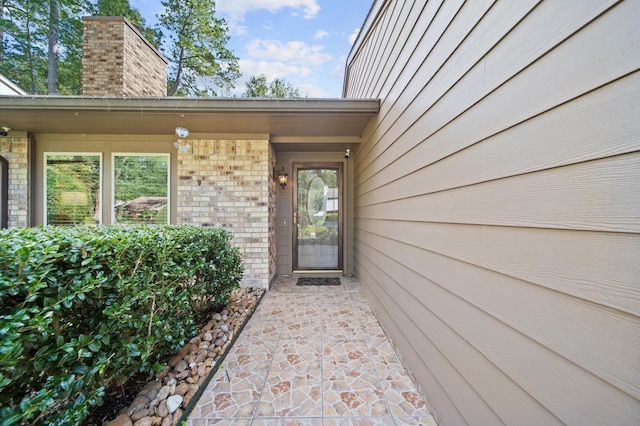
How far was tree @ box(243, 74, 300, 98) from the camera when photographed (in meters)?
12.9

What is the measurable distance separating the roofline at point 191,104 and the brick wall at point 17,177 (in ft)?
4.56

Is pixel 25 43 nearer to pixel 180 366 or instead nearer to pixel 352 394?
pixel 180 366

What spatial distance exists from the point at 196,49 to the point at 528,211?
41.4ft

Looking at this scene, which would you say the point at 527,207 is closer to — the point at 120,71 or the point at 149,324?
the point at 149,324

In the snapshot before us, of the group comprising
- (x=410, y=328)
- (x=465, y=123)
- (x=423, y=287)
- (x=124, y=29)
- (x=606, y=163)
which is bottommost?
(x=410, y=328)

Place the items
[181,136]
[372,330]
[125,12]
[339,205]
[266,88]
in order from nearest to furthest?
[372,330] → [181,136] → [339,205] → [125,12] → [266,88]

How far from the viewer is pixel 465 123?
3.93 feet

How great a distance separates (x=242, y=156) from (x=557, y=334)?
3974 millimetres

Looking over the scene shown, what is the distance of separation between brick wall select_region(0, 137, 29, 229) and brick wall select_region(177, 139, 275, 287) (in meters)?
2.49

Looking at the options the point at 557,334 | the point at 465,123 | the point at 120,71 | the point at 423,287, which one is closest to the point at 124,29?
the point at 120,71

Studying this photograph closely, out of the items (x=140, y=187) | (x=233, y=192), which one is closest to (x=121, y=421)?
(x=233, y=192)

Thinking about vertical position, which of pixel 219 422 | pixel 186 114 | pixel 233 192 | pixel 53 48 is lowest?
pixel 219 422

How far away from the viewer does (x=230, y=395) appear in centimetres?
178

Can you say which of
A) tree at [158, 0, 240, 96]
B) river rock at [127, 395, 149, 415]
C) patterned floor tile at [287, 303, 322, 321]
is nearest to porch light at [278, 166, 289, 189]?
patterned floor tile at [287, 303, 322, 321]
